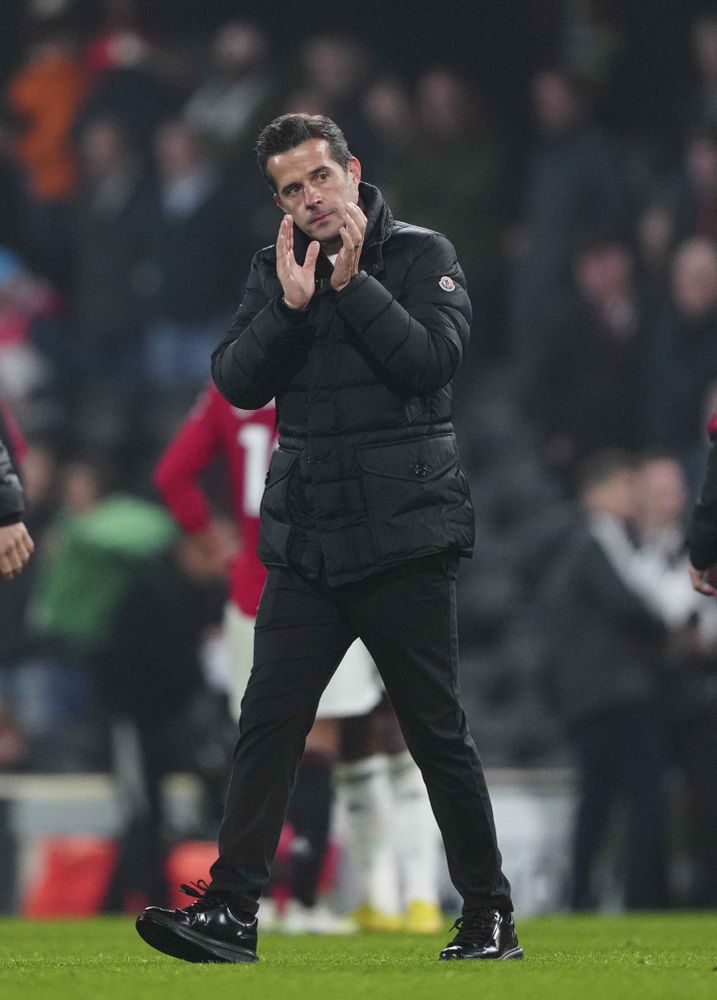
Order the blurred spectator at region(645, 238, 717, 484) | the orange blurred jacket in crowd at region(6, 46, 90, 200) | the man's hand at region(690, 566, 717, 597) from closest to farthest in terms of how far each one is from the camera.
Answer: the man's hand at region(690, 566, 717, 597)
the blurred spectator at region(645, 238, 717, 484)
the orange blurred jacket in crowd at region(6, 46, 90, 200)

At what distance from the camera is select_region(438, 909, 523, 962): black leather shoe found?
4.28m

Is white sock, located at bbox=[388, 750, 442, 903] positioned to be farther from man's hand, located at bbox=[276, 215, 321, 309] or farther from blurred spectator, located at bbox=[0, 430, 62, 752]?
blurred spectator, located at bbox=[0, 430, 62, 752]

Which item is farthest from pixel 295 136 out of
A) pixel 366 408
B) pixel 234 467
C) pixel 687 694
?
pixel 687 694

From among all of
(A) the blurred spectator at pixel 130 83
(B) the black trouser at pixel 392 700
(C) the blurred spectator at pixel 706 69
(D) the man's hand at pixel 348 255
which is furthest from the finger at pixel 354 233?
(A) the blurred spectator at pixel 130 83

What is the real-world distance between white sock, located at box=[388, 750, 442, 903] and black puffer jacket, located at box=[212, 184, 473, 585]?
2606 mm

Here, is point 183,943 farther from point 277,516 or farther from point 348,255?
point 348,255

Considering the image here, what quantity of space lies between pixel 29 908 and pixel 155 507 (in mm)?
2609

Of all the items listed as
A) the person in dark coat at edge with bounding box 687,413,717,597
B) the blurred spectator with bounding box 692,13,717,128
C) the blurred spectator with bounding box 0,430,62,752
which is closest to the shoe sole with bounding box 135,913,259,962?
the person in dark coat at edge with bounding box 687,413,717,597

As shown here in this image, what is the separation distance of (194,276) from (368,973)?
8583 mm

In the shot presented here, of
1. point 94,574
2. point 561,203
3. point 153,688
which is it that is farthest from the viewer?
point 561,203

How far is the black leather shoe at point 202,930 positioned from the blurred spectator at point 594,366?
7.42 meters

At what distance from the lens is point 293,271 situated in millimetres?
4117

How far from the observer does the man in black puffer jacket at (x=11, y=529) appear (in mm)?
4969

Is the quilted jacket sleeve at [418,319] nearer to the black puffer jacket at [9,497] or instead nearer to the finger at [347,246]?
the finger at [347,246]
